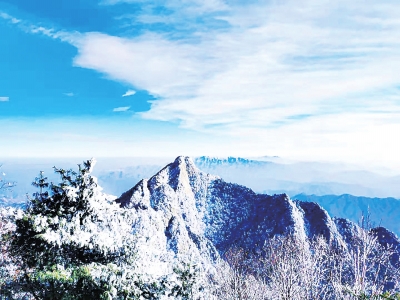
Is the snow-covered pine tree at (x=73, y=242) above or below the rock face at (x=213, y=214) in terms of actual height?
above

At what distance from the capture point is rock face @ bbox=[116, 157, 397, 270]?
9812cm

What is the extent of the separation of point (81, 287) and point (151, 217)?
79674 mm

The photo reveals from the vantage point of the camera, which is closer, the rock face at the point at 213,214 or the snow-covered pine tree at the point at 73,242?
the snow-covered pine tree at the point at 73,242

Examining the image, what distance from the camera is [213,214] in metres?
132

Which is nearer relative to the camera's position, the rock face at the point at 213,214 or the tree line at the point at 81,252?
the tree line at the point at 81,252

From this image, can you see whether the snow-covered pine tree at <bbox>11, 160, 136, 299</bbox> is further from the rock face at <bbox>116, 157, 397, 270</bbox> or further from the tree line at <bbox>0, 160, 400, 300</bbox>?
the rock face at <bbox>116, 157, 397, 270</bbox>

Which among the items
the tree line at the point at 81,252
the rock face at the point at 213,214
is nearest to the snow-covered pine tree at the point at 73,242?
the tree line at the point at 81,252

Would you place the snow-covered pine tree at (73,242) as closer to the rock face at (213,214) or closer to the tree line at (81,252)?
the tree line at (81,252)

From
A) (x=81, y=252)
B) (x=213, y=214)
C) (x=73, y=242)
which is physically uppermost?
(x=73, y=242)

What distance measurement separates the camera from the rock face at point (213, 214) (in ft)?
322

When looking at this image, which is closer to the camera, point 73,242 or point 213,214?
point 73,242

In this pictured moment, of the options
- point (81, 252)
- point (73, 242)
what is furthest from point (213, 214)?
point (73, 242)

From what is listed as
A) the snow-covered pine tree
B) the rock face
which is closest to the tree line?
the snow-covered pine tree

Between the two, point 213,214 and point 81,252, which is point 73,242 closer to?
point 81,252
